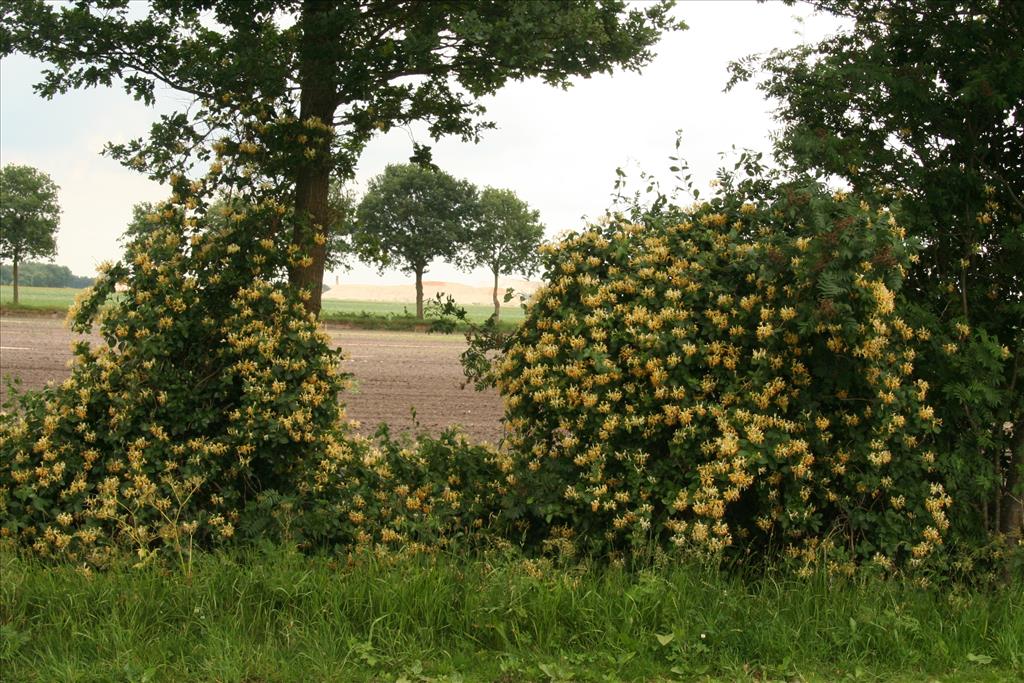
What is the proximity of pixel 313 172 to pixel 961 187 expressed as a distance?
4.33m

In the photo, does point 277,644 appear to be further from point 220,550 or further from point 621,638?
point 621,638

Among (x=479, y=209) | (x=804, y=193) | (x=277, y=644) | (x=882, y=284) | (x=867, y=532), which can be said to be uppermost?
(x=479, y=209)

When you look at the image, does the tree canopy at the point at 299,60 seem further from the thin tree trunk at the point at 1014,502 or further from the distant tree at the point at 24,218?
the distant tree at the point at 24,218

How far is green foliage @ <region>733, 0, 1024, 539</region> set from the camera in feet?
16.3

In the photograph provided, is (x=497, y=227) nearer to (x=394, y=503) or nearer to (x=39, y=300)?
(x=39, y=300)

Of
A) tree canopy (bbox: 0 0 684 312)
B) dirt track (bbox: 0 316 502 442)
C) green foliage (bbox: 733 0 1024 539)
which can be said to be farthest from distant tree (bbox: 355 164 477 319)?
green foliage (bbox: 733 0 1024 539)

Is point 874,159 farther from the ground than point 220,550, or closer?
farther from the ground

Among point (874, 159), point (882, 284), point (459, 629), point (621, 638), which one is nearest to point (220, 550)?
point (459, 629)

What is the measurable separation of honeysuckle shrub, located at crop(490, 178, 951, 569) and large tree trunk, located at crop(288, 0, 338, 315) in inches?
81.4

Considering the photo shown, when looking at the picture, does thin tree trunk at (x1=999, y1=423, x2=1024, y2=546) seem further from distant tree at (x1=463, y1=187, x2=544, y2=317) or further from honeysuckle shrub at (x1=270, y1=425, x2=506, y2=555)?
distant tree at (x1=463, y1=187, x2=544, y2=317)

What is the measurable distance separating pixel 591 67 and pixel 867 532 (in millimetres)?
4066

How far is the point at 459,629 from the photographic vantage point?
4105 millimetres

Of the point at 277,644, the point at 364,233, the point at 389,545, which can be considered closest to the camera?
the point at 277,644

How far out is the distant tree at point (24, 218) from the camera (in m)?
43.2
